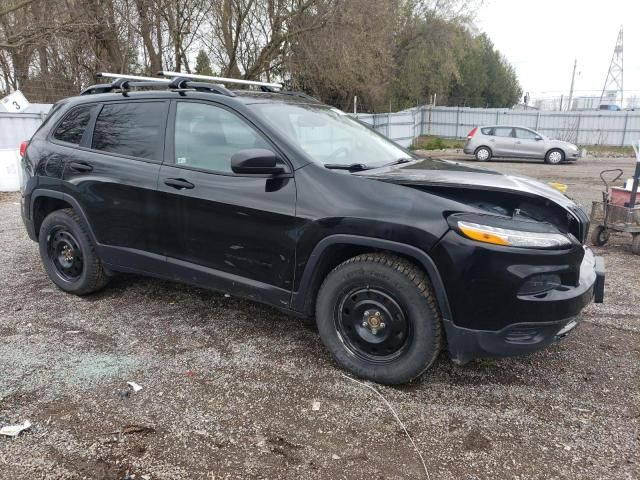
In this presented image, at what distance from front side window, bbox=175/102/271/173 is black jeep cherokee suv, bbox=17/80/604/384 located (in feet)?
0.03

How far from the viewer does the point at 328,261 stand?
121 inches

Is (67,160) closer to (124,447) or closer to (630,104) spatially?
(124,447)

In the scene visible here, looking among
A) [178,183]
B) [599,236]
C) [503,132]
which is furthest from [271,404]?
[503,132]

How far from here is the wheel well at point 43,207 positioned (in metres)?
4.38

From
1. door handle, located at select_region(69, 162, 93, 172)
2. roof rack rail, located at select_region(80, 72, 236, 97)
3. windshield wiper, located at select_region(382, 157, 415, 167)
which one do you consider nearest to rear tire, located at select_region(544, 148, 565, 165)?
windshield wiper, located at select_region(382, 157, 415, 167)

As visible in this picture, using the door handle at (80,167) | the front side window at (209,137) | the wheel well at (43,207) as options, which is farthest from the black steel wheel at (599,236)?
the wheel well at (43,207)

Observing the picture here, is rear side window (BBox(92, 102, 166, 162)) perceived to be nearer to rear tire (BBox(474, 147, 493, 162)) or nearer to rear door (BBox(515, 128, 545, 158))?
rear tire (BBox(474, 147, 493, 162))

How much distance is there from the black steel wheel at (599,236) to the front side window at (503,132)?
44.4ft

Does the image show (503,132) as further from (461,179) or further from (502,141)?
(461,179)

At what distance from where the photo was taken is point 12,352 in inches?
134

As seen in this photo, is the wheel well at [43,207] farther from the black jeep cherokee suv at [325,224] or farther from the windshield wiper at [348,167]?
the windshield wiper at [348,167]

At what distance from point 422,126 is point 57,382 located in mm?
27714

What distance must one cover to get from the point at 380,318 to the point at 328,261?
18.7 inches

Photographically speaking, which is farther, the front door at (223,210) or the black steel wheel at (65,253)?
the black steel wheel at (65,253)
